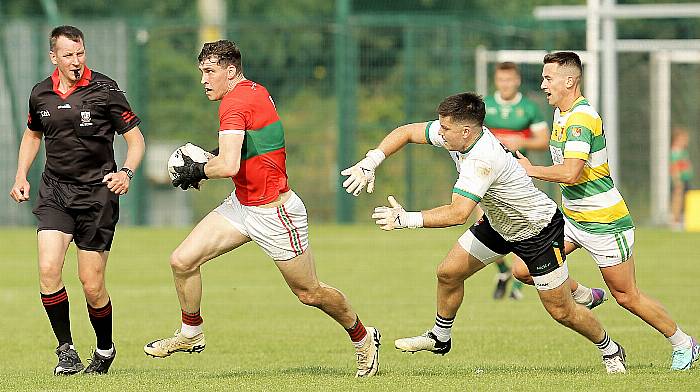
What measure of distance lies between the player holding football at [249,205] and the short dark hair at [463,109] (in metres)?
1.17

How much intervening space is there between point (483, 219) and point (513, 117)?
556cm

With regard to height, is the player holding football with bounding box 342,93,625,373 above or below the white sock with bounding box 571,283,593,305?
above

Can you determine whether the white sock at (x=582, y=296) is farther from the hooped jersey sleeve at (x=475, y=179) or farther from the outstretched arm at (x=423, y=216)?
the outstretched arm at (x=423, y=216)

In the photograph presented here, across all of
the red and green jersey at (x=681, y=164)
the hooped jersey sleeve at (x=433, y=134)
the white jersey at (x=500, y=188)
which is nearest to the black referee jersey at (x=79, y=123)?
the hooped jersey sleeve at (x=433, y=134)

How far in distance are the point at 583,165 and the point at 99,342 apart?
11.9 feet

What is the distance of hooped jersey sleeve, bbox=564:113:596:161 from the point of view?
957 centimetres

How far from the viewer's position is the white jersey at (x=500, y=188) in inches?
348

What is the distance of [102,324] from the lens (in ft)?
32.7

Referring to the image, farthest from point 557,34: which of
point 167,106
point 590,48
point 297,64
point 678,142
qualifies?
point 590,48

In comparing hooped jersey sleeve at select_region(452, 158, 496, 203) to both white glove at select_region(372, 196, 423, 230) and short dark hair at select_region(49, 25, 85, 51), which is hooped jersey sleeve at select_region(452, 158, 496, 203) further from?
short dark hair at select_region(49, 25, 85, 51)

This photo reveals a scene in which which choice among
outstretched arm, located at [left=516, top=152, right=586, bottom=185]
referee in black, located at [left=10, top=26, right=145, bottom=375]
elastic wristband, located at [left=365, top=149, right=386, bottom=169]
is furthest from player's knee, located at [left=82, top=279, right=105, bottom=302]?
outstretched arm, located at [left=516, top=152, right=586, bottom=185]

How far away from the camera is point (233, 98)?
9164 millimetres

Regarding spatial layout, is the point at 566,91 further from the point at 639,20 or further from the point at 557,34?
the point at 639,20

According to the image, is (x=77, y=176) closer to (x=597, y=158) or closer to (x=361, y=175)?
(x=361, y=175)
